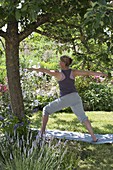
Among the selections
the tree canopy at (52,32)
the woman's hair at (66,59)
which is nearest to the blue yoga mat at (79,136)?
the tree canopy at (52,32)

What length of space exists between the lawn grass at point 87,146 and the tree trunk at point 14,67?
3.30 feet

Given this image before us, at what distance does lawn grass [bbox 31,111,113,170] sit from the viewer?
431 centimetres

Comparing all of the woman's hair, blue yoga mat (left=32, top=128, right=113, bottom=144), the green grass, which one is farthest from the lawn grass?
the woman's hair

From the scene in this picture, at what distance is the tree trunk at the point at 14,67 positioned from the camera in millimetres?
4574

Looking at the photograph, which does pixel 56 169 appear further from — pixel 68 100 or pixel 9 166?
pixel 68 100

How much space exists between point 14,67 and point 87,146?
174 centimetres

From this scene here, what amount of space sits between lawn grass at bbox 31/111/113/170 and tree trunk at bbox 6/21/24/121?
1.01 metres

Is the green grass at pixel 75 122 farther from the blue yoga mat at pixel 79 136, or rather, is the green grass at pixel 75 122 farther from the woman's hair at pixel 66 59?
the woman's hair at pixel 66 59

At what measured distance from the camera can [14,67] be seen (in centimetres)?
475

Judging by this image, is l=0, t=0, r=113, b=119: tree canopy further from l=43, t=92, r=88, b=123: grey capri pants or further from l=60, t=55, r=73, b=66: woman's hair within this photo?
l=43, t=92, r=88, b=123: grey capri pants

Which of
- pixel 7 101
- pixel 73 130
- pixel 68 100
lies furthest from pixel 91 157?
pixel 7 101

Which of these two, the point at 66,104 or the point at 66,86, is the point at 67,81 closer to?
the point at 66,86

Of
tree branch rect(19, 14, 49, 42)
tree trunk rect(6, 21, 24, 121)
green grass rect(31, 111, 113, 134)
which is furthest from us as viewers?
green grass rect(31, 111, 113, 134)

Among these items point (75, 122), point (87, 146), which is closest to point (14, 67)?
point (87, 146)
